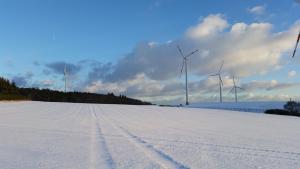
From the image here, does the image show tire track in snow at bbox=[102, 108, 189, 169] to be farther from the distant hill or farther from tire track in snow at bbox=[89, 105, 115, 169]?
the distant hill

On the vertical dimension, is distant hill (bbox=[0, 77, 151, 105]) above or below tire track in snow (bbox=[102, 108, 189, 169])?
above

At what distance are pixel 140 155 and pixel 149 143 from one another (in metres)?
1.87

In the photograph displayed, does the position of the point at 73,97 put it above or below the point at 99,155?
above

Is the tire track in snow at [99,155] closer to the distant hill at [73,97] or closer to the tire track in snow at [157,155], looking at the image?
the tire track in snow at [157,155]

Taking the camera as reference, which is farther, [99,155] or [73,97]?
[73,97]

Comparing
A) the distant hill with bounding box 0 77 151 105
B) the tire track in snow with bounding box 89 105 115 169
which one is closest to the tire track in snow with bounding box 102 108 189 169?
the tire track in snow with bounding box 89 105 115 169

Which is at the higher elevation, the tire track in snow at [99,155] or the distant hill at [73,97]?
the distant hill at [73,97]

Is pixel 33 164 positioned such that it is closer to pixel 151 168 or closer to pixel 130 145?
pixel 151 168

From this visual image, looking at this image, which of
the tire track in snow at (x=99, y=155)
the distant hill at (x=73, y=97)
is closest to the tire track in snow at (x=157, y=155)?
the tire track in snow at (x=99, y=155)

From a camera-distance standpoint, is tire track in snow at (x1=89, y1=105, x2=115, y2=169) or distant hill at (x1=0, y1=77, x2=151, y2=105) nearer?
tire track in snow at (x1=89, y1=105, x2=115, y2=169)

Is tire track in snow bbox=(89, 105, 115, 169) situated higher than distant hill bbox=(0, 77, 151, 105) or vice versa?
distant hill bbox=(0, 77, 151, 105)

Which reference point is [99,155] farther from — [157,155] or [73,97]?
[73,97]

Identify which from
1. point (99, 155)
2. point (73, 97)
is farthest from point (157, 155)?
point (73, 97)

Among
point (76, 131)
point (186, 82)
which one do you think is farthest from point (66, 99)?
point (76, 131)
